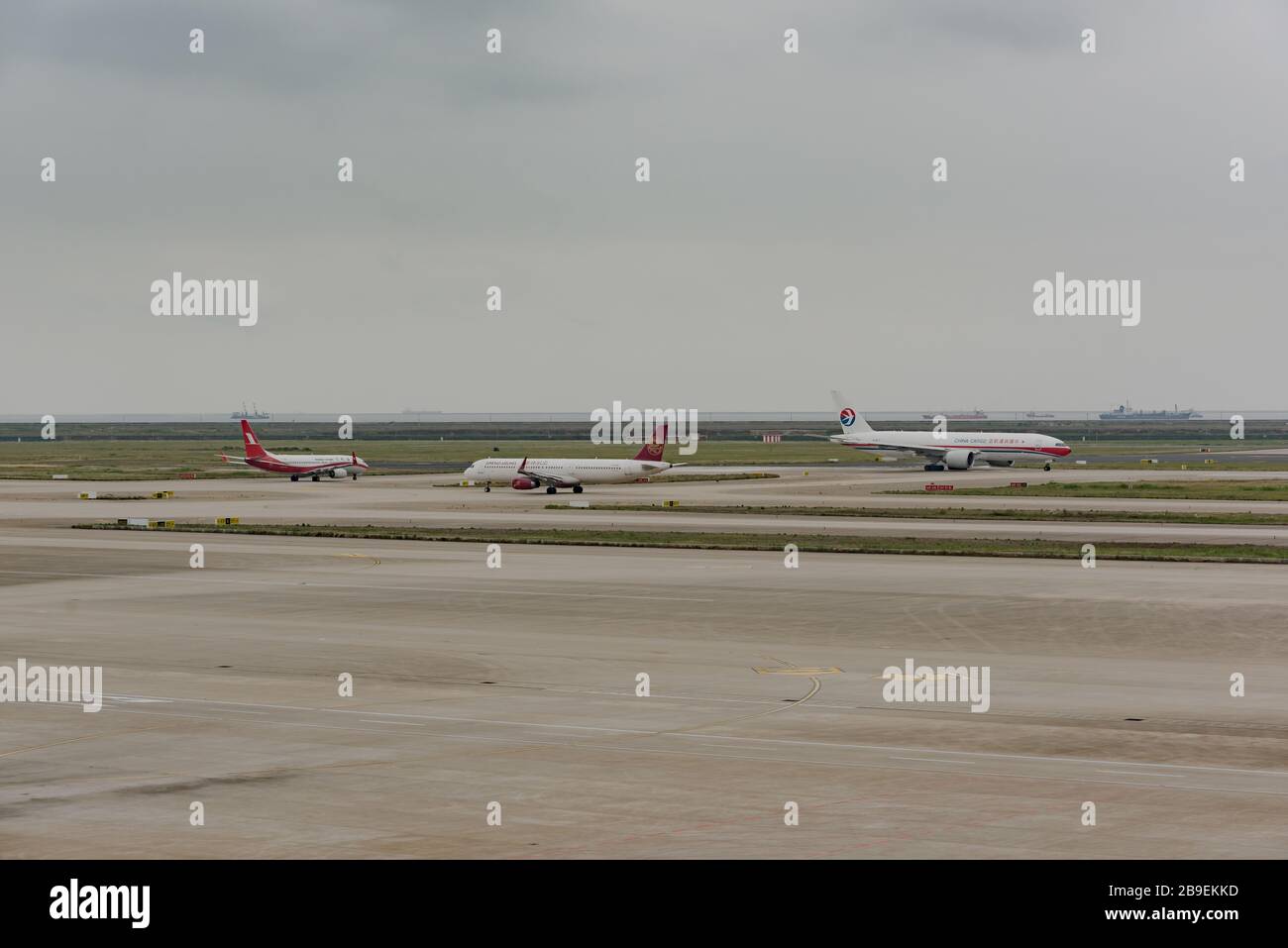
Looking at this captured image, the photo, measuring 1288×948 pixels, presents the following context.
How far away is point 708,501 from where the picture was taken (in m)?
123

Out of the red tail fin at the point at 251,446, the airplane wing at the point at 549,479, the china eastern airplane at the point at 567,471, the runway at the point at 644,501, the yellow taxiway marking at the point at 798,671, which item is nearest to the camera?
the yellow taxiway marking at the point at 798,671

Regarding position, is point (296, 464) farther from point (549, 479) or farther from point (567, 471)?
point (567, 471)

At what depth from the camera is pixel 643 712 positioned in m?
33.4

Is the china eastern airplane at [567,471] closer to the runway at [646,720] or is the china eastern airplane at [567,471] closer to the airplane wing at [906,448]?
the airplane wing at [906,448]

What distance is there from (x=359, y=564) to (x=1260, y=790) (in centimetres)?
5237

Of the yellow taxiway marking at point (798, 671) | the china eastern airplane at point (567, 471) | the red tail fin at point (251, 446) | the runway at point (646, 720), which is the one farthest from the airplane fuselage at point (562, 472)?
the yellow taxiway marking at point (798, 671)

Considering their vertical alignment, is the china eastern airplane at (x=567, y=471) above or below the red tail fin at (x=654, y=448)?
below

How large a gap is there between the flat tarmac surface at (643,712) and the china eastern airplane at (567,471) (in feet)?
211

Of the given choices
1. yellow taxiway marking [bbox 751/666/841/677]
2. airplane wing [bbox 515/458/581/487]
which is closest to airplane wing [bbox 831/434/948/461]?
airplane wing [bbox 515/458/581/487]

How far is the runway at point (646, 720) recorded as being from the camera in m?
22.1

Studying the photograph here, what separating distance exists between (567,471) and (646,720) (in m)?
105

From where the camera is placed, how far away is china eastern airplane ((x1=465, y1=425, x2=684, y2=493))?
13662 cm

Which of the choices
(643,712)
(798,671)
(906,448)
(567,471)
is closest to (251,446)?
(567,471)

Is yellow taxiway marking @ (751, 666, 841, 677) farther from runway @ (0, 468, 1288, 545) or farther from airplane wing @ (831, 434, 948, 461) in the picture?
airplane wing @ (831, 434, 948, 461)
